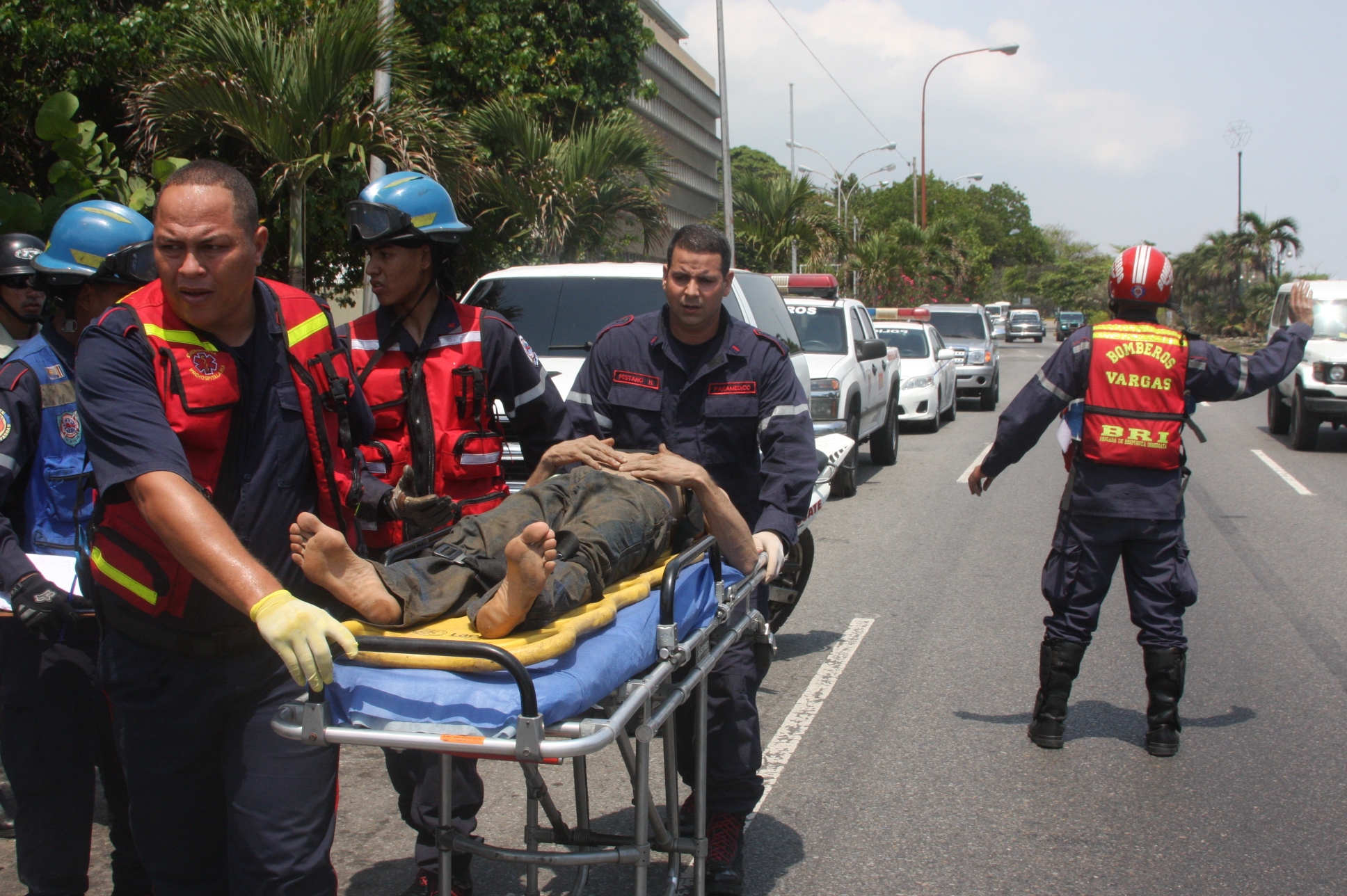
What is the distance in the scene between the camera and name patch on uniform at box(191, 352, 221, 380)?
247cm

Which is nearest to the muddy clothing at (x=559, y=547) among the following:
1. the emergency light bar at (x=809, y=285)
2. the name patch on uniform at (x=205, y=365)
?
the name patch on uniform at (x=205, y=365)

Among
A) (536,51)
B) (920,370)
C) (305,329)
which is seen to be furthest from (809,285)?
(305,329)

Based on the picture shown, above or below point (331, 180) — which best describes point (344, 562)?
below

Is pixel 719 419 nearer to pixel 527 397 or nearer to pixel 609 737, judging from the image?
pixel 527 397

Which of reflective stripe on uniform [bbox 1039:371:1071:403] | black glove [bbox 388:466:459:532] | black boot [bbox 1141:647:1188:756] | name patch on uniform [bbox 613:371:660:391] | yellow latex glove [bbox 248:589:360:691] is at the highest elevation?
name patch on uniform [bbox 613:371:660:391]

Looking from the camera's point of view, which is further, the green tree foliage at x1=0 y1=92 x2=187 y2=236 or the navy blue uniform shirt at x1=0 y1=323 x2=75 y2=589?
the green tree foliage at x1=0 y1=92 x2=187 y2=236

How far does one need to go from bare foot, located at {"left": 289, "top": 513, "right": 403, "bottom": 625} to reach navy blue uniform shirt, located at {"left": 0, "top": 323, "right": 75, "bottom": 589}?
1.11 meters

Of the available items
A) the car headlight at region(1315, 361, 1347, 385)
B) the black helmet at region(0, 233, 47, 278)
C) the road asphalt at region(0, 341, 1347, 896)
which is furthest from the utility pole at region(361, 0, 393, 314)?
the car headlight at region(1315, 361, 1347, 385)

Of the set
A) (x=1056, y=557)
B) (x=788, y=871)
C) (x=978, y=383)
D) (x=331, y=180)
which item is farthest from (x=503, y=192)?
(x=978, y=383)

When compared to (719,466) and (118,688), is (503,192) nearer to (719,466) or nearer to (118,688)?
(719,466)

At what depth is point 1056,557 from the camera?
15.7 feet

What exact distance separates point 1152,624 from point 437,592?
10.6 ft

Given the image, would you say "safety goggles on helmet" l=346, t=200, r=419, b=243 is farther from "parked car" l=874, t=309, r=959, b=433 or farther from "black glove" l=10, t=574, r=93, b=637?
"parked car" l=874, t=309, r=959, b=433

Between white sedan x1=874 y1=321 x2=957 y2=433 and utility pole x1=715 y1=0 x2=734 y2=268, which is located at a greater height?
utility pole x1=715 y1=0 x2=734 y2=268
